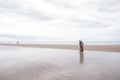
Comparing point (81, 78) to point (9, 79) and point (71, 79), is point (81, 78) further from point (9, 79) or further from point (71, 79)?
point (9, 79)

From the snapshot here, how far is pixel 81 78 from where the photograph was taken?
289 inches

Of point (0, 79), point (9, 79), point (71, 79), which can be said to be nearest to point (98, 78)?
point (71, 79)

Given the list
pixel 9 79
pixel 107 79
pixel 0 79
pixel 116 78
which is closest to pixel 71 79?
pixel 107 79

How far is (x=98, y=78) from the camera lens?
7.38 meters

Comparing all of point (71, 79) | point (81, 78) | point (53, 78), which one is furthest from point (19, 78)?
point (81, 78)

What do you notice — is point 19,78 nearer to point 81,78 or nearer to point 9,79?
point 9,79

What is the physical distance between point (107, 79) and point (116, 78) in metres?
0.52

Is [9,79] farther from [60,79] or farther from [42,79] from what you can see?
[60,79]

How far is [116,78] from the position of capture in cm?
725

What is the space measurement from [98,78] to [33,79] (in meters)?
3.51

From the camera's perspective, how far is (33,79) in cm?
729

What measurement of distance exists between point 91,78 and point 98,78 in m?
0.38

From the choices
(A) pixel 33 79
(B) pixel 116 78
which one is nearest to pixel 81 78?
(B) pixel 116 78

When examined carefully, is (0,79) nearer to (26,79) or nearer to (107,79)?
(26,79)
